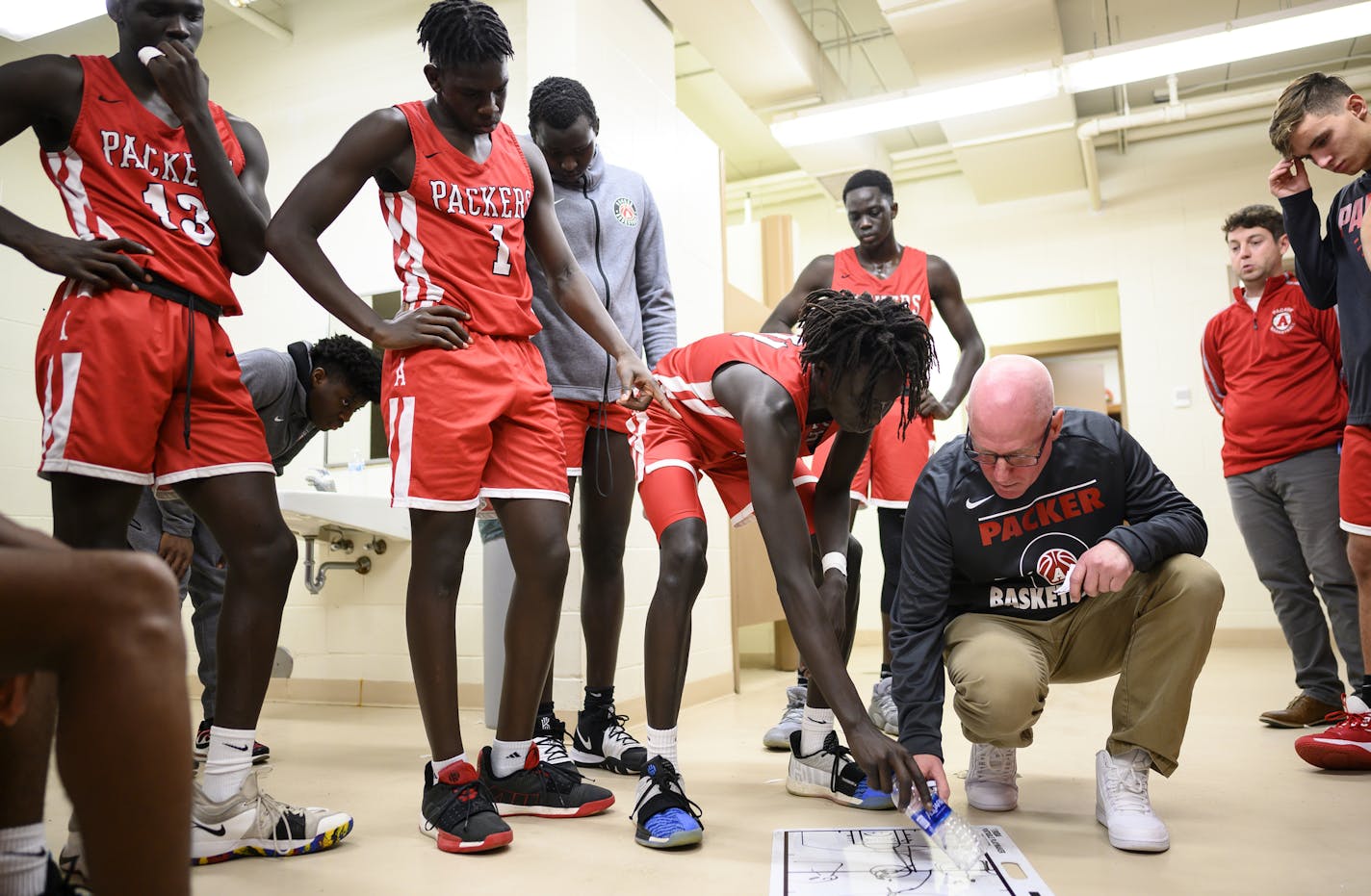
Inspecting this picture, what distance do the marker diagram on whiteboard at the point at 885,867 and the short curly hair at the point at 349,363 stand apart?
150 centimetres

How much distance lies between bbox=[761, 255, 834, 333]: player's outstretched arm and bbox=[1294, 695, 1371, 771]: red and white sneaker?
1.74 meters

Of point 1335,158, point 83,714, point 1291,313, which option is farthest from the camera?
point 1291,313

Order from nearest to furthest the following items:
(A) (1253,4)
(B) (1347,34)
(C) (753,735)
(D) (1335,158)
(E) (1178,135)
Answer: (D) (1335,158) → (C) (753,735) → (B) (1347,34) → (A) (1253,4) → (E) (1178,135)

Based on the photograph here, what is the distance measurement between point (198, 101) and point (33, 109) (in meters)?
0.24

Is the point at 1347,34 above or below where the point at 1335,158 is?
above

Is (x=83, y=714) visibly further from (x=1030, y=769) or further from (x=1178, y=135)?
(x=1178, y=135)

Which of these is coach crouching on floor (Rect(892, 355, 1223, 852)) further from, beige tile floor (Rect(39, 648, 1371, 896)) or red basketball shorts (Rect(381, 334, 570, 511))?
red basketball shorts (Rect(381, 334, 570, 511))

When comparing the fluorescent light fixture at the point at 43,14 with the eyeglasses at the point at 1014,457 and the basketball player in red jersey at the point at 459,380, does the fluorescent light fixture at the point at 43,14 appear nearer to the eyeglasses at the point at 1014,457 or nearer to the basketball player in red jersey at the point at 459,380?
the basketball player in red jersey at the point at 459,380

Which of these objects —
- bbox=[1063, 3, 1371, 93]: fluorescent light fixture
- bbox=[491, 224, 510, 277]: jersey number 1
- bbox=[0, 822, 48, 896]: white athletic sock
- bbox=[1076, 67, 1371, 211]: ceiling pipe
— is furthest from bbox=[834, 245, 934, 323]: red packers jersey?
bbox=[1076, 67, 1371, 211]: ceiling pipe

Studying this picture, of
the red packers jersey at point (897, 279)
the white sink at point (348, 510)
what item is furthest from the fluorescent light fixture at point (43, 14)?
the red packers jersey at point (897, 279)

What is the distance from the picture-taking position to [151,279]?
159 cm

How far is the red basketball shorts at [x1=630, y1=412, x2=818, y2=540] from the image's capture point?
196 cm

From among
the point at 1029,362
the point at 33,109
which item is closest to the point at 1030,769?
the point at 1029,362

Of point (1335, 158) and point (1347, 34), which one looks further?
point (1347, 34)
